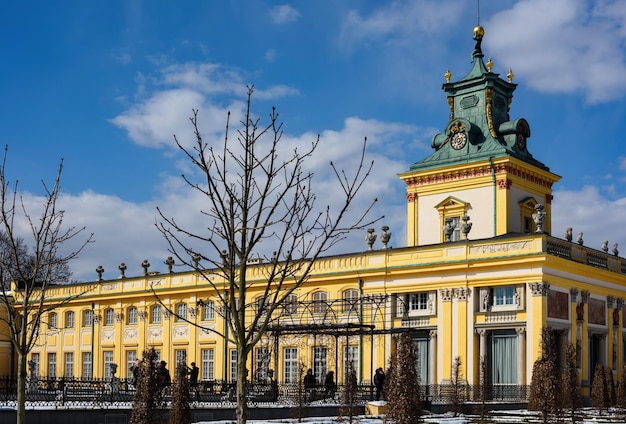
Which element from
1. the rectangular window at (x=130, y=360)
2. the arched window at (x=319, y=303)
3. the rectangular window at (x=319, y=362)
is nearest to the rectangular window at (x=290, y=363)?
the rectangular window at (x=319, y=362)

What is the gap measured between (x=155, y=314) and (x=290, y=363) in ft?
37.2

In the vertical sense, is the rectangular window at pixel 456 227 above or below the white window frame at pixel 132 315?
above

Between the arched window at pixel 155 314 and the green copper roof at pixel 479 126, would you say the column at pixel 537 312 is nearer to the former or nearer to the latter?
the green copper roof at pixel 479 126

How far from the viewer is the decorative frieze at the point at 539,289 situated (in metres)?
41.9

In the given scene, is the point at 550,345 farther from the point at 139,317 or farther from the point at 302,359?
the point at 139,317

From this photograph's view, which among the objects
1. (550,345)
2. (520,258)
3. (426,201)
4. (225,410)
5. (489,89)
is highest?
(489,89)

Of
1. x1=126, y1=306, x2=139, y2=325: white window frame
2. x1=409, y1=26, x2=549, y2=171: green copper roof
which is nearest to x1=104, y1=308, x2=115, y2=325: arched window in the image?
x1=126, y1=306, x2=139, y2=325: white window frame

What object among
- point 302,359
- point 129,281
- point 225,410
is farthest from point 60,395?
point 129,281

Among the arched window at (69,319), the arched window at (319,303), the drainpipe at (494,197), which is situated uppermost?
the drainpipe at (494,197)

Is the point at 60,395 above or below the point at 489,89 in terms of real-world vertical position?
below

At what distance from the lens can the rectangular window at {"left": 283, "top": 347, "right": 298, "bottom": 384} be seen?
51.8 metres

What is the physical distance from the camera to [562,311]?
143ft

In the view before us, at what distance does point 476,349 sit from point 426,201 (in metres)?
12.8

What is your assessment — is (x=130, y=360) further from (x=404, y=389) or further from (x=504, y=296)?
(x=404, y=389)
